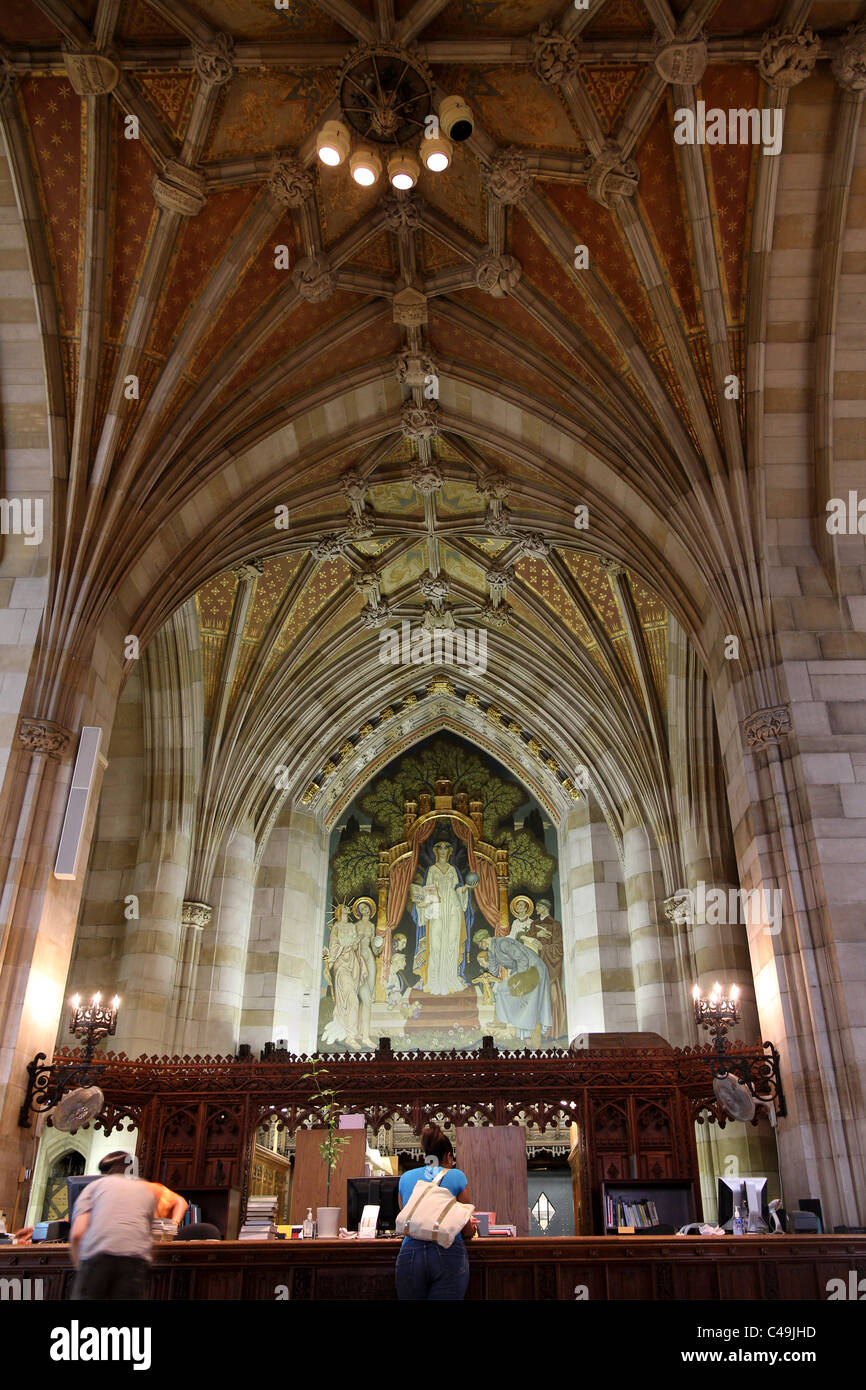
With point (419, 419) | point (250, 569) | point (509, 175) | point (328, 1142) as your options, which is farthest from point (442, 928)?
point (509, 175)

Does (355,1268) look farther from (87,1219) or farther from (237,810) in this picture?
(237,810)

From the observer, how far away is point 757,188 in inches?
409

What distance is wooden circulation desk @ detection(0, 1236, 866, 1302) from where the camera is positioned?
6.68 m

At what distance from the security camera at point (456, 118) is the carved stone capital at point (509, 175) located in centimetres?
151

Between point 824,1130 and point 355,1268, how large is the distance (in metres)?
4.15

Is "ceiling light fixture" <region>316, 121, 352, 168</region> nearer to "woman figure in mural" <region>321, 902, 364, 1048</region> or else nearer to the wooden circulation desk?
the wooden circulation desk

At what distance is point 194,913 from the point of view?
647 inches

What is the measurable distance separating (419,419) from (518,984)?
10371mm

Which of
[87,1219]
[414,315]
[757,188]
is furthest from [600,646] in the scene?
[87,1219]

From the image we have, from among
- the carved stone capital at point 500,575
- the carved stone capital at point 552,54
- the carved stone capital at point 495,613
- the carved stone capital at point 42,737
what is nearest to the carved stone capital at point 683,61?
the carved stone capital at point 552,54

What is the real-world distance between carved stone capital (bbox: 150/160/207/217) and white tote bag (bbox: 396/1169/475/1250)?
9.82m

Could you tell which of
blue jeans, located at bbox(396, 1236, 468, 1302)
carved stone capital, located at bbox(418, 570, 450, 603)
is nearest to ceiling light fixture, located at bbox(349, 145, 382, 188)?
carved stone capital, located at bbox(418, 570, 450, 603)

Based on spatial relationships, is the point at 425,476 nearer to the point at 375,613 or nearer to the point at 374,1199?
the point at 375,613

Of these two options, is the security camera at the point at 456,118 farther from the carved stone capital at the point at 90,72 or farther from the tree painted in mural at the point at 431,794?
the tree painted in mural at the point at 431,794
